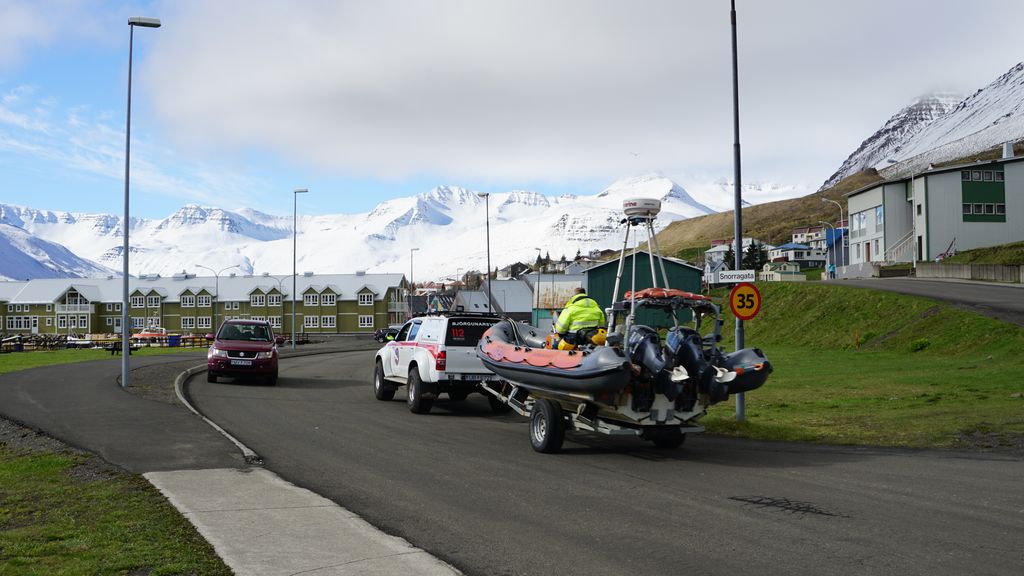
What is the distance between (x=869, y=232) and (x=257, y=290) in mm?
75775

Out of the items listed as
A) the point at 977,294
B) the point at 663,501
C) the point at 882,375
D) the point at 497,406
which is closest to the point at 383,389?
the point at 497,406

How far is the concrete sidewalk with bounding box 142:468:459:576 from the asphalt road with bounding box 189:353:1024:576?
35 cm

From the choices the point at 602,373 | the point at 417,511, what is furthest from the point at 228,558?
the point at 602,373

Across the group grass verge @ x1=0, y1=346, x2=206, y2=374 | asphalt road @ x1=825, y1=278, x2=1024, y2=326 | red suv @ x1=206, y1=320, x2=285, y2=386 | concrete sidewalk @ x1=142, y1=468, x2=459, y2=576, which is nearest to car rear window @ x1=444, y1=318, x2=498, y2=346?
concrete sidewalk @ x1=142, y1=468, x2=459, y2=576

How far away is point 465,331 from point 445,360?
79 cm

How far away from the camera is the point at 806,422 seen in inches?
567

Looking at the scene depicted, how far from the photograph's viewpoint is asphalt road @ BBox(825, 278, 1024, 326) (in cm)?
2980

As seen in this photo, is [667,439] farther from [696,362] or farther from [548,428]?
[548,428]

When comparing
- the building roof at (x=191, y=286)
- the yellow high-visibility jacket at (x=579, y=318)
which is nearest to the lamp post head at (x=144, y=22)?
the yellow high-visibility jacket at (x=579, y=318)

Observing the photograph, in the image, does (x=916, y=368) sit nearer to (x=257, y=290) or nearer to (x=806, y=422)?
(x=806, y=422)

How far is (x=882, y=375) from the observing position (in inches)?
892

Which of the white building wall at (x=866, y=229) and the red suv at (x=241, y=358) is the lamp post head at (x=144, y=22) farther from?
the white building wall at (x=866, y=229)

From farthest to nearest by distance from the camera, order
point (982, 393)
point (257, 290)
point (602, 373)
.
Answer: point (257, 290) → point (982, 393) → point (602, 373)

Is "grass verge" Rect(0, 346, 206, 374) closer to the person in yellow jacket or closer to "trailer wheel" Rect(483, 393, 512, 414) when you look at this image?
"trailer wheel" Rect(483, 393, 512, 414)
